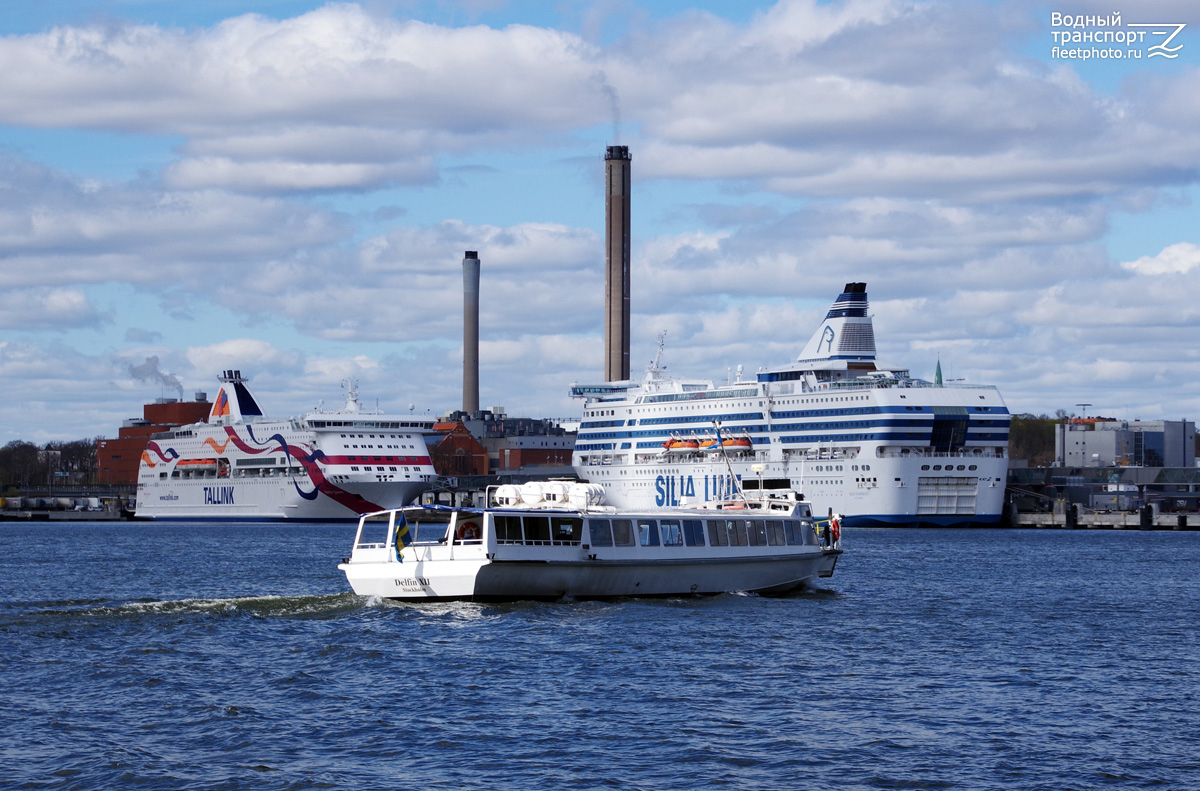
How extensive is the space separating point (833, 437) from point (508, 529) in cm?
8919

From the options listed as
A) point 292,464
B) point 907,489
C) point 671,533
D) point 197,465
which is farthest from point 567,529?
point 197,465

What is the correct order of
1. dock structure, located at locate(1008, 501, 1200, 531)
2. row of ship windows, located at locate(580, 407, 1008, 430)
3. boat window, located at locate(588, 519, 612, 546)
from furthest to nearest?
dock structure, located at locate(1008, 501, 1200, 531) < row of ship windows, located at locate(580, 407, 1008, 430) < boat window, located at locate(588, 519, 612, 546)

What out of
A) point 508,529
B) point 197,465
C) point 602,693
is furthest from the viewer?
point 197,465

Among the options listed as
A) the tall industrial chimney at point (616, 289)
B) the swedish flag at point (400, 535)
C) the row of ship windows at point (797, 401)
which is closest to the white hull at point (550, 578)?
the swedish flag at point (400, 535)

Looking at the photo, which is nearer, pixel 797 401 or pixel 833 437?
pixel 833 437

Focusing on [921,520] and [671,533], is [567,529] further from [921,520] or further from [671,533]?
[921,520]

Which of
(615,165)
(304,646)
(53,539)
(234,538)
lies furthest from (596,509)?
(615,165)

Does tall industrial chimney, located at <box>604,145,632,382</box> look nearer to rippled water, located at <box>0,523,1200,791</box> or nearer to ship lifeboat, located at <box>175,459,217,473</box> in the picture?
ship lifeboat, located at <box>175,459,217,473</box>

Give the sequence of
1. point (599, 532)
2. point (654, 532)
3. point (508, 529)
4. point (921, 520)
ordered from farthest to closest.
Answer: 1. point (921, 520)
2. point (654, 532)
3. point (599, 532)
4. point (508, 529)

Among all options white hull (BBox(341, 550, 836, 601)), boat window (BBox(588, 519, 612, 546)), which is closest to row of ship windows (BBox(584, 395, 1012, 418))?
white hull (BBox(341, 550, 836, 601))

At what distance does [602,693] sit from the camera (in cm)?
2952

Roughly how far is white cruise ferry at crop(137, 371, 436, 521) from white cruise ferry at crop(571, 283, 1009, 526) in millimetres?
21902

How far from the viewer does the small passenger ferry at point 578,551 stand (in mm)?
40469

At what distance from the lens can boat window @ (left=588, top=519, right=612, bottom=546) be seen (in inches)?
1684
